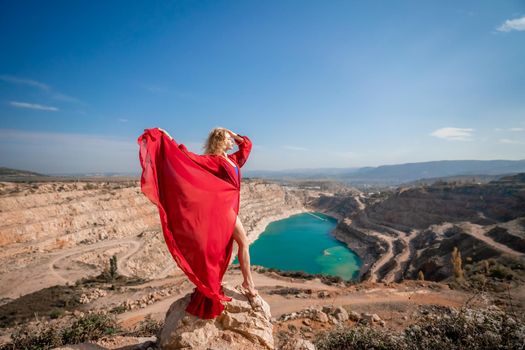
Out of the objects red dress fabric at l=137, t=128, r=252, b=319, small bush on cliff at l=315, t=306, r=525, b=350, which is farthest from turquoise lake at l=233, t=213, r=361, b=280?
red dress fabric at l=137, t=128, r=252, b=319

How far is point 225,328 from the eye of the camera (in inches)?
162

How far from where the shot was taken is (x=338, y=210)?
83.8 metres

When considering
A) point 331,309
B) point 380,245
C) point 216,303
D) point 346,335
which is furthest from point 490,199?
point 216,303

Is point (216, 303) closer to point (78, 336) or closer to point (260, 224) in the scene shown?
point (78, 336)

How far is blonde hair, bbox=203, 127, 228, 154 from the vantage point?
4.17 m

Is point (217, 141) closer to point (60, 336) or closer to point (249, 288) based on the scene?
point (249, 288)

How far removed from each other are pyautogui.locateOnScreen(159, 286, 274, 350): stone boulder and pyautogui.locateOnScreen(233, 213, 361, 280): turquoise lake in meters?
31.2

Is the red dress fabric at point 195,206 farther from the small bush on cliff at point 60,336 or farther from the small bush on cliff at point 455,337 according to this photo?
the small bush on cliff at point 60,336

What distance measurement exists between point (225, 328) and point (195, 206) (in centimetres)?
189

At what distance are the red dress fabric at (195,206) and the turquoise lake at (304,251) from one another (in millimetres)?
31804

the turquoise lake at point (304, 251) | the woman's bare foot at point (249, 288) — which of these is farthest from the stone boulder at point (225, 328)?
the turquoise lake at point (304, 251)

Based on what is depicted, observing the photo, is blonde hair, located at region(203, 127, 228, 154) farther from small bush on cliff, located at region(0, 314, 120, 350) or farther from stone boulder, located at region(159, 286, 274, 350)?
small bush on cliff, located at region(0, 314, 120, 350)

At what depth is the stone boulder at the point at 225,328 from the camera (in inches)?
150

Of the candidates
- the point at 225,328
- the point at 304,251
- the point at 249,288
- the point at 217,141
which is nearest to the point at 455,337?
the point at 249,288
